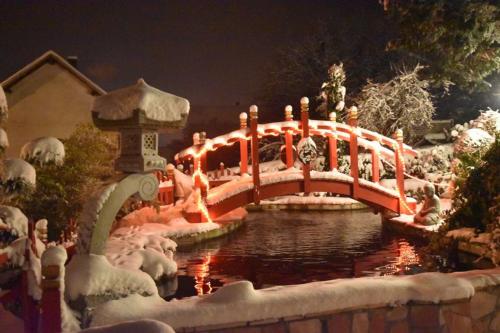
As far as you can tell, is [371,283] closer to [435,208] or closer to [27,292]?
[27,292]

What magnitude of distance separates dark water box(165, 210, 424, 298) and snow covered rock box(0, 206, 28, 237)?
340cm

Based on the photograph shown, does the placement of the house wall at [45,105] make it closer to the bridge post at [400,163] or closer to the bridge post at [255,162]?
the bridge post at [255,162]

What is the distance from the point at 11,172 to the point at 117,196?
133 cm

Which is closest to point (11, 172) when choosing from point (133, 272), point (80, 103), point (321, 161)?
point (133, 272)

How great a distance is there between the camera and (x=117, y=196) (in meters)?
5.98

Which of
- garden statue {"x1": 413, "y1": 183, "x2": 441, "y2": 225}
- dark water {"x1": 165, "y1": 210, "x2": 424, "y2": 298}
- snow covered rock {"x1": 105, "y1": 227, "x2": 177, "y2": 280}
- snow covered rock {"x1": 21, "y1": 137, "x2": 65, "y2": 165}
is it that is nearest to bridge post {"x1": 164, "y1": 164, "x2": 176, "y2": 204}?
dark water {"x1": 165, "y1": 210, "x2": 424, "y2": 298}

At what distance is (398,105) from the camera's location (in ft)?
90.9

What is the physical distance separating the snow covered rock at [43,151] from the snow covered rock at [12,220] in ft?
2.61

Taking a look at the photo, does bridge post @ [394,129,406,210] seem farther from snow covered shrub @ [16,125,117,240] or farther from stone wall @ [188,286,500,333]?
stone wall @ [188,286,500,333]

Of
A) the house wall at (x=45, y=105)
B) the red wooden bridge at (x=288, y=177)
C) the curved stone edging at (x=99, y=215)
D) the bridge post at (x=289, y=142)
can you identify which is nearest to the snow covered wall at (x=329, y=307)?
the curved stone edging at (x=99, y=215)

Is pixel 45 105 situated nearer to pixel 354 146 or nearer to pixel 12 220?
pixel 354 146

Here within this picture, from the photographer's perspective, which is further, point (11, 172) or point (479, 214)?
point (479, 214)

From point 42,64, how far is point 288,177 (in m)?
11.0

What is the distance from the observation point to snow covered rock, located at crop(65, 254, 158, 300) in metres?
5.54
